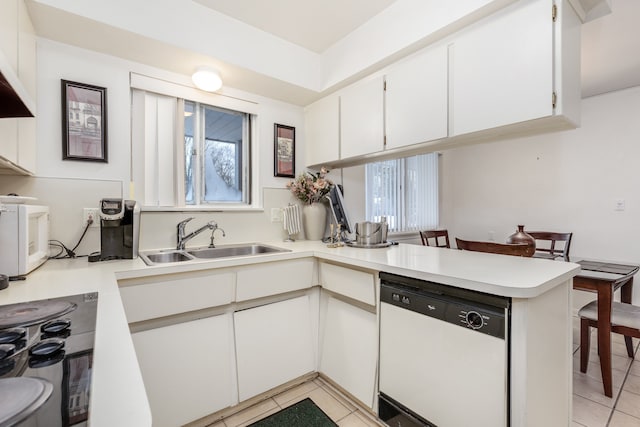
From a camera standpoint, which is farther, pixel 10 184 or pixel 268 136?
pixel 268 136

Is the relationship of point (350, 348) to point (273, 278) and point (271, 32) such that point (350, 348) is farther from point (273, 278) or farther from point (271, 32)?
point (271, 32)

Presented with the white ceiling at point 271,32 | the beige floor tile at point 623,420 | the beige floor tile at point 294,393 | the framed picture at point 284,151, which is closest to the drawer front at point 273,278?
the beige floor tile at point 294,393

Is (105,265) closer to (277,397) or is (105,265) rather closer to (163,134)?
(163,134)

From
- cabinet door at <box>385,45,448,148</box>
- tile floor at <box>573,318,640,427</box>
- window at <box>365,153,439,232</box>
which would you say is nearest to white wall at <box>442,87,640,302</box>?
window at <box>365,153,439,232</box>

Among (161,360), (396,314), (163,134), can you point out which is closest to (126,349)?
(161,360)

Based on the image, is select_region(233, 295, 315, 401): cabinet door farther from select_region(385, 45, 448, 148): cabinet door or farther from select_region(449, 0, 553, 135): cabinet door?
select_region(449, 0, 553, 135): cabinet door

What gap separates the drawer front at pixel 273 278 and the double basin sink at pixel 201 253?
156mm

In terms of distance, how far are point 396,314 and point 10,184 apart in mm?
2056

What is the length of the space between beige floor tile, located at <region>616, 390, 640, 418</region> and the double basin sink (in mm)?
2208

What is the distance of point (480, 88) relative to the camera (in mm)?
1458

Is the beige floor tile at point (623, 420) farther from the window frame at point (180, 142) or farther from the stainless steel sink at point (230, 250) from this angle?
the window frame at point (180, 142)

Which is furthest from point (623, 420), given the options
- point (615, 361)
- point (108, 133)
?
point (108, 133)

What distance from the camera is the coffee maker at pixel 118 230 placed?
4.92ft

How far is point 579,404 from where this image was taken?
1.73 metres
